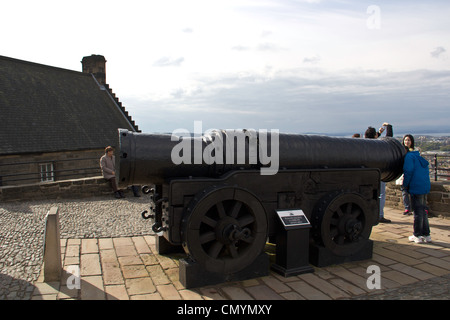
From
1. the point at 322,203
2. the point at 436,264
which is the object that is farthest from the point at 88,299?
the point at 436,264

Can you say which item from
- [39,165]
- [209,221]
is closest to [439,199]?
[209,221]

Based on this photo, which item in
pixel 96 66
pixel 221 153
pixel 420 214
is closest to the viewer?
pixel 221 153

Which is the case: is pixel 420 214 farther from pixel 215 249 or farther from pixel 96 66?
pixel 96 66

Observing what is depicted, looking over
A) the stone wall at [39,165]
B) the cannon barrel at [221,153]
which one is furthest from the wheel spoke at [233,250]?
the stone wall at [39,165]

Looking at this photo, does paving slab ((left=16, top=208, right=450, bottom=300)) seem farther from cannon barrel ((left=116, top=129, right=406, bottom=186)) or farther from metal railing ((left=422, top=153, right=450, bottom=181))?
metal railing ((left=422, top=153, right=450, bottom=181))

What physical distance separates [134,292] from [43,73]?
25.1 m

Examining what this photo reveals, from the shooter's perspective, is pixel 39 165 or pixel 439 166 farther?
pixel 39 165

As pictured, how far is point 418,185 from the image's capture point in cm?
528

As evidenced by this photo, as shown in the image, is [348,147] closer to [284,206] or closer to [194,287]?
[284,206]

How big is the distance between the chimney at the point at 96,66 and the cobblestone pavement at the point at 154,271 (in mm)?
26148

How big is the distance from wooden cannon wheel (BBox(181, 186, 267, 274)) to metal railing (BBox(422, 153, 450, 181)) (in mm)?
6233

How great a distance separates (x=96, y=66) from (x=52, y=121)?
36.8ft

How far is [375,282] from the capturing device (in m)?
3.99

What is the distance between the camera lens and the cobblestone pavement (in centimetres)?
363
